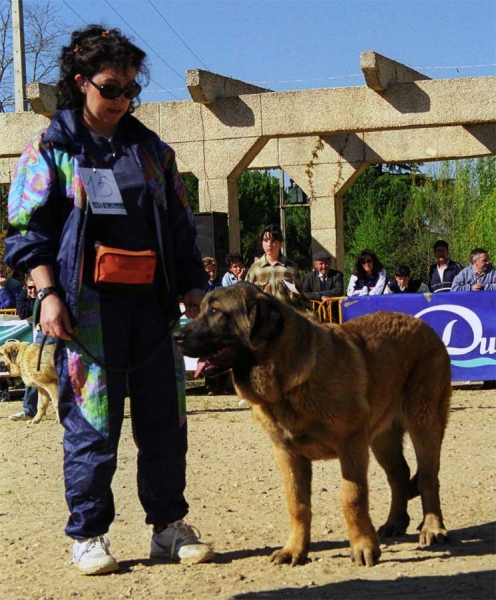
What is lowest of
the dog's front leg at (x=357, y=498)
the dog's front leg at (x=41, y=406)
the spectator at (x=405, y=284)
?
the dog's front leg at (x=41, y=406)

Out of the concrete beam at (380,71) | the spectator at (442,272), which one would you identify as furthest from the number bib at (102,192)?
the concrete beam at (380,71)

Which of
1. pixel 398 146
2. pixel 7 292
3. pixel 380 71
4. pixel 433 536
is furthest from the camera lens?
pixel 398 146

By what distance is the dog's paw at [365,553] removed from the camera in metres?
4.76

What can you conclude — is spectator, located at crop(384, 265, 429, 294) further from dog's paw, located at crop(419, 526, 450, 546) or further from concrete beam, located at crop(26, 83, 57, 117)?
dog's paw, located at crop(419, 526, 450, 546)

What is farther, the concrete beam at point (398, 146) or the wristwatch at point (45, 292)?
the concrete beam at point (398, 146)

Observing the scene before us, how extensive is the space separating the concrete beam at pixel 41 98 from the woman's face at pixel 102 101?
13243 millimetres

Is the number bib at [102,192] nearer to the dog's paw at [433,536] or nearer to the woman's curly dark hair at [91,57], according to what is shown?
the woman's curly dark hair at [91,57]

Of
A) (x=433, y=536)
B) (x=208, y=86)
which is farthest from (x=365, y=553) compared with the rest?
(x=208, y=86)

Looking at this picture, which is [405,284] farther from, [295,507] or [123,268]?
[123,268]

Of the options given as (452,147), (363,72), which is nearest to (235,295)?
(363,72)

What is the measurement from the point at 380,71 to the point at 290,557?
12.8 meters

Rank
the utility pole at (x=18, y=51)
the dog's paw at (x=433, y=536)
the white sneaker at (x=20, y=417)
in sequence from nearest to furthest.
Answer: the dog's paw at (x=433, y=536)
the white sneaker at (x=20, y=417)
the utility pole at (x=18, y=51)

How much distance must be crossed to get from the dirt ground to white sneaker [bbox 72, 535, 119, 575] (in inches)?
1.9

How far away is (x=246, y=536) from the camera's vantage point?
557 centimetres
